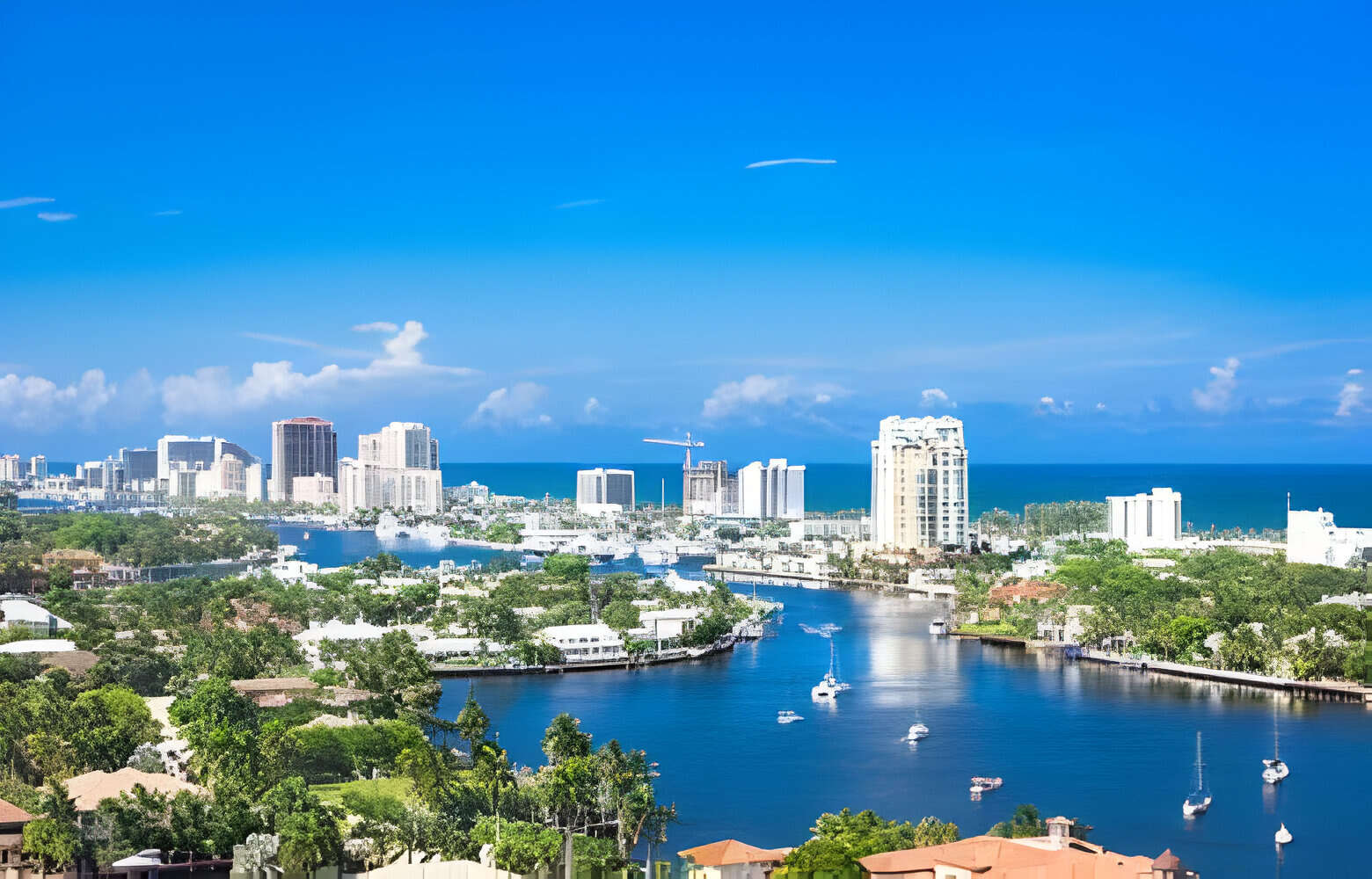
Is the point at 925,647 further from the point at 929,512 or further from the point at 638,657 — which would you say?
the point at 929,512

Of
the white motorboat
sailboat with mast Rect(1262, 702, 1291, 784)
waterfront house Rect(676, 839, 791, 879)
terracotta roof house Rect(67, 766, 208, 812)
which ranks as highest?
terracotta roof house Rect(67, 766, 208, 812)

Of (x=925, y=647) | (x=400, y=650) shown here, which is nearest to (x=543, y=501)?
(x=925, y=647)

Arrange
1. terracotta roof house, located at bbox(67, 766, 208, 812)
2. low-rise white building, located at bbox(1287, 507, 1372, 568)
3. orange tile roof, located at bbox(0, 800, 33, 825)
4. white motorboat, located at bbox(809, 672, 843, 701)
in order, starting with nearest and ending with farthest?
orange tile roof, located at bbox(0, 800, 33, 825) → terracotta roof house, located at bbox(67, 766, 208, 812) → white motorboat, located at bbox(809, 672, 843, 701) → low-rise white building, located at bbox(1287, 507, 1372, 568)

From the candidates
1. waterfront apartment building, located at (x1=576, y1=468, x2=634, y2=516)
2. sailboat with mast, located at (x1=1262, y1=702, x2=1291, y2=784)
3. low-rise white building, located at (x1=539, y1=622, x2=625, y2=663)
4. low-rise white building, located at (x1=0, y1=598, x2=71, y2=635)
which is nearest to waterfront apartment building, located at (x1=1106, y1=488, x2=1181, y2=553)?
low-rise white building, located at (x1=539, y1=622, x2=625, y2=663)

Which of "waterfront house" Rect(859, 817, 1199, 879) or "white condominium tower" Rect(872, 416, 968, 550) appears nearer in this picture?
"waterfront house" Rect(859, 817, 1199, 879)

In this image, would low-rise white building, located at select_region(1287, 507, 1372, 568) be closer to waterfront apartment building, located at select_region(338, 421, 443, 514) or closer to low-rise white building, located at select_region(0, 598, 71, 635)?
low-rise white building, located at select_region(0, 598, 71, 635)

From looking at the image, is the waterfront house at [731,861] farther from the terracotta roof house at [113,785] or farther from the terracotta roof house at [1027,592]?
the terracotta roof house at [1027,592]

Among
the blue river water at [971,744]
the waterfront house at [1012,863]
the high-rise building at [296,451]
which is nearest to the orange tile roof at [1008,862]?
the waterfront house at [1012,863]

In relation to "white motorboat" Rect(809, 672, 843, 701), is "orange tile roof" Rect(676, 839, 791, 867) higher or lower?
higher
